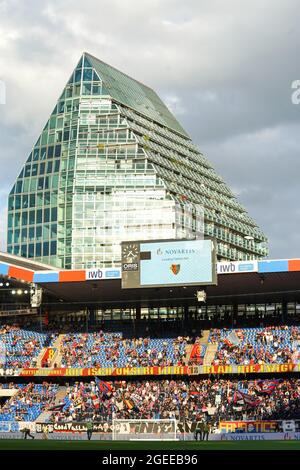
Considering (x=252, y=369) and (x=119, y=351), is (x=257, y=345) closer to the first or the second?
(x=252, y=369)

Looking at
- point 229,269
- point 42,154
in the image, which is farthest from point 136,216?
point 229,269

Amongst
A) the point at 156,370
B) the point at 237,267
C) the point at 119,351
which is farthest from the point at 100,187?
the point at 237,267

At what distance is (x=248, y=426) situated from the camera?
61.8 meters

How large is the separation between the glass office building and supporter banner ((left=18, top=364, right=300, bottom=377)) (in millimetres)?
52627

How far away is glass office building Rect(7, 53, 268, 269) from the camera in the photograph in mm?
129750

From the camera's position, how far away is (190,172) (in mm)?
148750

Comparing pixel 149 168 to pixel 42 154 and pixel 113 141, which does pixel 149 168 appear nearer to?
pixel 113 141

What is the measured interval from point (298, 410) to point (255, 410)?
3.38 metres

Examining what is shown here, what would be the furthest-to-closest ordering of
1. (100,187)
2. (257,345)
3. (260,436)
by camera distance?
1. (100,187)
2. (257,345)
3. (260,436)

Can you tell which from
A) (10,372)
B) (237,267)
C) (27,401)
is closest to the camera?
(237,267)

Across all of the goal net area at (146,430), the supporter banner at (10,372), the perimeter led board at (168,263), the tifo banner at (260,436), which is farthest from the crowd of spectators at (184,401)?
the perimeter led board at (168,263)

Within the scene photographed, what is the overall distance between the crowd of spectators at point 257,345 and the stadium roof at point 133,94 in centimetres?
6894

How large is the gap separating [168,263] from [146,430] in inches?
611

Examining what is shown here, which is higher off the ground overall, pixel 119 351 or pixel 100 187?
pixel 100 187
